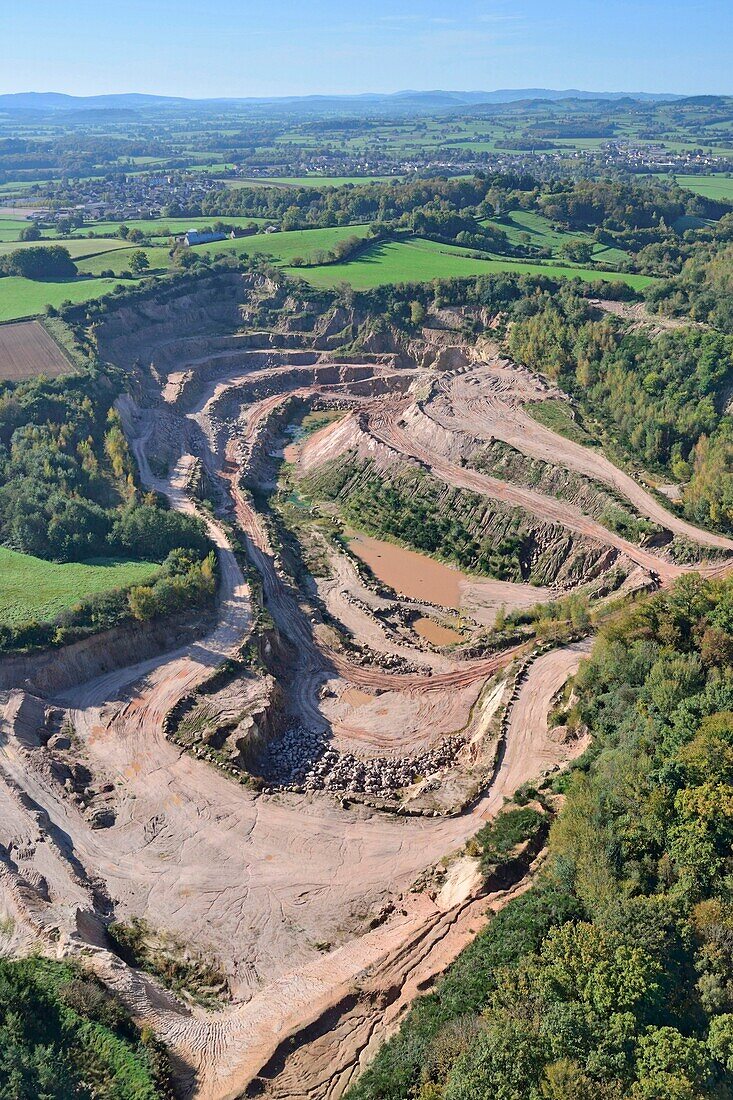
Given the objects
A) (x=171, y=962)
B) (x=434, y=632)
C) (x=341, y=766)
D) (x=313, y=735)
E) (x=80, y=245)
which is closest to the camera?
(x=171, y=962)

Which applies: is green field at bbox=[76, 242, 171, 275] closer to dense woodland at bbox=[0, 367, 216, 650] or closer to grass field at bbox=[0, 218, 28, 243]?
grass field at bbox=[0, 218, 28, 243]

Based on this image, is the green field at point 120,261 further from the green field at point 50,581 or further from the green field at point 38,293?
the green field at point 50,581

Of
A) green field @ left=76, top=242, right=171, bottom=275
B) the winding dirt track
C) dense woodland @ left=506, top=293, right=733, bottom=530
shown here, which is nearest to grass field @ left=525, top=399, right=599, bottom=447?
the winding dirt track

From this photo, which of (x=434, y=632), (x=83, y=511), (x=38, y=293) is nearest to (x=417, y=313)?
(x=38, y=293)

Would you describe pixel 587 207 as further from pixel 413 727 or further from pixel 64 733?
pixel 64 733

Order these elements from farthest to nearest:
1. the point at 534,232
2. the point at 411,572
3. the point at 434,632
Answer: the point at 534,232, the point at 411,572, the point at 434,632

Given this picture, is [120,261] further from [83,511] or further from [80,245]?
[83,511]

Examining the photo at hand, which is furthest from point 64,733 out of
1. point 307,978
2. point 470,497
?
point 470,497
